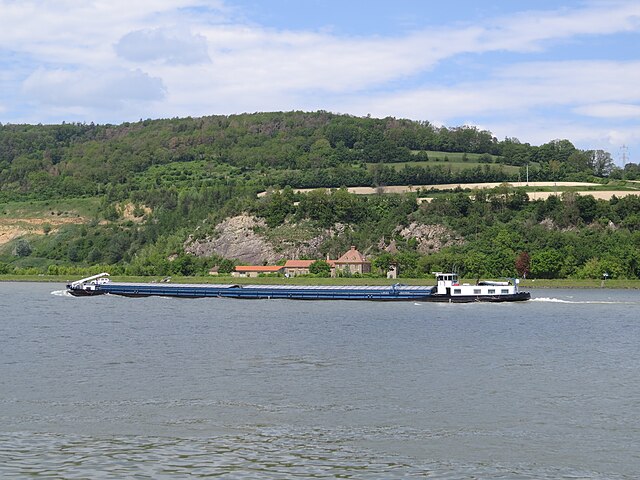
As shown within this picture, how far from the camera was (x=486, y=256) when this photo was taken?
132000 mm

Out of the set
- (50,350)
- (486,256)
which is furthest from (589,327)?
(486,256)

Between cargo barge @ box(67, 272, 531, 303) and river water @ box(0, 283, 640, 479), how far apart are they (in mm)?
26629

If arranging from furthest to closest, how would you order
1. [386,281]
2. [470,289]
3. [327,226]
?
[327,226] < [386,281] < [470,289]

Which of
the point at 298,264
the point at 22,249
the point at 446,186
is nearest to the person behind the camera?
the point at 298,264

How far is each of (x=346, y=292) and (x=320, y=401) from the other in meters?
64.3

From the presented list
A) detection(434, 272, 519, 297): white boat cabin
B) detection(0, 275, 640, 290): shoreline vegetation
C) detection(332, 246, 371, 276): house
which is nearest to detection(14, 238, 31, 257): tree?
detection(0, 275, 640, 290): shoreline vegetation

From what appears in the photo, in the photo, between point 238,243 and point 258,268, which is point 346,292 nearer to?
point 258,268

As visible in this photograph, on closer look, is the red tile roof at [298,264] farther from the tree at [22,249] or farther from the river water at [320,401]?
the river water at [320,401]

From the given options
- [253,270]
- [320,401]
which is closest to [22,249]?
[253,270]

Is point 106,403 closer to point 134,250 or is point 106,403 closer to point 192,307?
point 192,307

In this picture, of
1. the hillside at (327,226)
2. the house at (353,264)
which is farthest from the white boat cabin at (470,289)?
the house at (353,264)

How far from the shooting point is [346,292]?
96938 mm

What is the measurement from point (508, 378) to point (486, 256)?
94.7 metres

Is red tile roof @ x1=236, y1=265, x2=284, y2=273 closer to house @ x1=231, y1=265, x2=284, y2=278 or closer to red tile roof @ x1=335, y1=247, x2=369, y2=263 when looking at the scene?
house @ x1=231, y1=265, x2=284, y2=278
